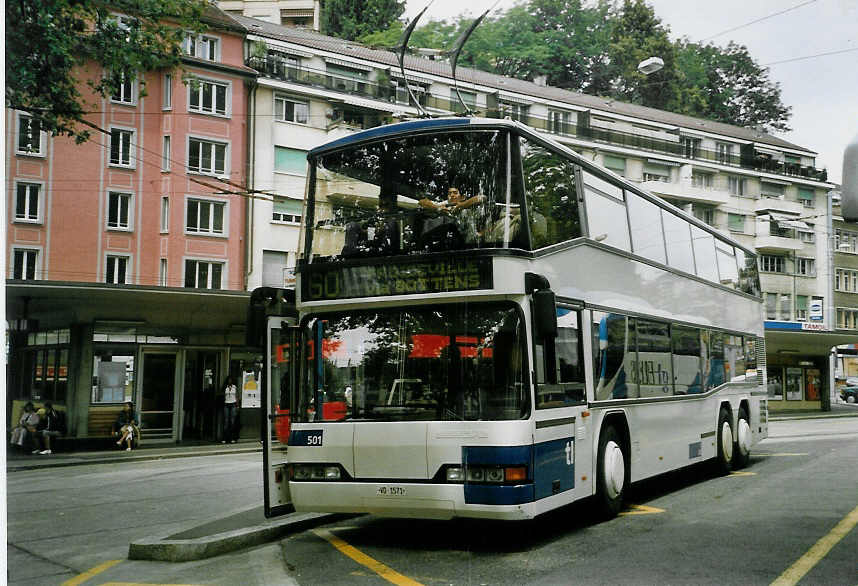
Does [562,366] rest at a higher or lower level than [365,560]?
higher

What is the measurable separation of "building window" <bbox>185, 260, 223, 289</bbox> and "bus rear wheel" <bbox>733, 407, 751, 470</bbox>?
19047mm

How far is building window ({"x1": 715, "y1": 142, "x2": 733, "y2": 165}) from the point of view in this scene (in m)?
8.48

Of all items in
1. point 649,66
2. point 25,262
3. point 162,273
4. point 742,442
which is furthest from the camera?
point 162,273

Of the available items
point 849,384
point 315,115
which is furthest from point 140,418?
point 849,384

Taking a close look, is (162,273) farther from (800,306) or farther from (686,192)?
(686,192)

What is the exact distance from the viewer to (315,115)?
1016 inches

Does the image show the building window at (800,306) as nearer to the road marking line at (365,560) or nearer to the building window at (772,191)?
the building window at (772,191)

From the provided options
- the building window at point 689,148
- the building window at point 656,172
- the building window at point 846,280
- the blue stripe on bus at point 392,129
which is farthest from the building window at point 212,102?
the blue stripe on bus at point 392,129

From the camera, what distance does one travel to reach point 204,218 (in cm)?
2950

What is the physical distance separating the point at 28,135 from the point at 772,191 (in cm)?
991

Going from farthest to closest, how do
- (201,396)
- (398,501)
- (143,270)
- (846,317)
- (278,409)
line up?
(143,270), (846,317), (201,396), (278,409), (398,501)

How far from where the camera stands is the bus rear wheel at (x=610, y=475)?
942cm

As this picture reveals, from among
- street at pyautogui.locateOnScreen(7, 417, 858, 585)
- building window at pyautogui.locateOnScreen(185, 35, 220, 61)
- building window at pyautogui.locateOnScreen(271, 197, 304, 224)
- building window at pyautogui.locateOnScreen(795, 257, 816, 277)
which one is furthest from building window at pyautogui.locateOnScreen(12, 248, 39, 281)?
building window at pyautogui.locateOnScreen(795, 257, 816, 277)

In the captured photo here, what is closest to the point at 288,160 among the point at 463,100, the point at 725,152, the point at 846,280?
the point at 463,100
